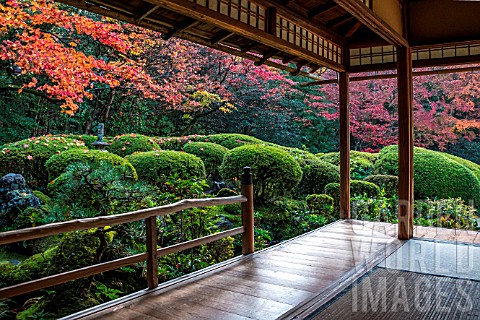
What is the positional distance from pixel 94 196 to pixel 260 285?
6.80 feet

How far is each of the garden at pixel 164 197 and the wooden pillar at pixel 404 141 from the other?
5.57 ft

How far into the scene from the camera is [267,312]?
2.77 metres

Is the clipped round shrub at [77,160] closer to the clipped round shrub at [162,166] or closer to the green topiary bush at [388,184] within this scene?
the clipped round shrub at [162,166]

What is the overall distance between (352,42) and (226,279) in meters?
4.07

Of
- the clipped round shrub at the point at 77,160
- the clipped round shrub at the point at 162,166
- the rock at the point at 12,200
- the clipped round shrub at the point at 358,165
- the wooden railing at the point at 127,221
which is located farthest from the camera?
the clipped round shrub at the point at 358,165

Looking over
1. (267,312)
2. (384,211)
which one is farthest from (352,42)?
(267,312)

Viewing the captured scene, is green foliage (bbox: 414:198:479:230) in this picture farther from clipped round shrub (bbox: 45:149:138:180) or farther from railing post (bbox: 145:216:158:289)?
railing post (bbox: 145:216:158:289)

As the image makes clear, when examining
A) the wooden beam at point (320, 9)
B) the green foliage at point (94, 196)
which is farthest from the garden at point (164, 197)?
the wooden beam at point (320, 9)

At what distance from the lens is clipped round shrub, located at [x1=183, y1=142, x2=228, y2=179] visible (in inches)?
287

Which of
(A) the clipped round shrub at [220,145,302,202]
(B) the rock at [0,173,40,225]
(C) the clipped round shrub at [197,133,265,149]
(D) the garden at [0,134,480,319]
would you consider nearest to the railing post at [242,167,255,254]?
(D) the garden at [0,134,480,319]

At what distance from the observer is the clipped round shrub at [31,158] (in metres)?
5.66

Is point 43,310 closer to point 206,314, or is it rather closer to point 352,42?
point 206,314

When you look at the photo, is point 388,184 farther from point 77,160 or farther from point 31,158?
point 31,158

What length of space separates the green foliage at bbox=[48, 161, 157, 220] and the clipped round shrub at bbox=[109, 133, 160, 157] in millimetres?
2407
